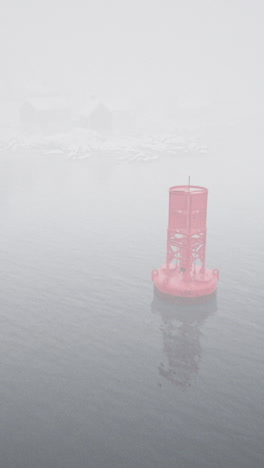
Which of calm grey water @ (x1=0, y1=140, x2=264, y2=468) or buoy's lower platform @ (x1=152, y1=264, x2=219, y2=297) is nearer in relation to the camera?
calm grey water @ (x1=0, y1=140, x2=264, y2=468)

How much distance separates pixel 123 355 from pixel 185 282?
8430mm

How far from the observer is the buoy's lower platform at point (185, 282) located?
25.4 m

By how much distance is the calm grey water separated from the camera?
1426 centimetres

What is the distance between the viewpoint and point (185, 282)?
2622cm

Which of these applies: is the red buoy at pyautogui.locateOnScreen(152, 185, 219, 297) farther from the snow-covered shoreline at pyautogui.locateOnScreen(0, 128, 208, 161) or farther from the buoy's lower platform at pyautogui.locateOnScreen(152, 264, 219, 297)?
the snow-covered shoreline at pyautogui.locateOnScreen(0, 128, 208, 161)

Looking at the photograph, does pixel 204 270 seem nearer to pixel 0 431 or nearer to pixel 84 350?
pixel 84 350

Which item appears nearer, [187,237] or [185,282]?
[187,237]

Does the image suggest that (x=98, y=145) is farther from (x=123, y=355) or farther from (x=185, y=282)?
(x=123, y=355)

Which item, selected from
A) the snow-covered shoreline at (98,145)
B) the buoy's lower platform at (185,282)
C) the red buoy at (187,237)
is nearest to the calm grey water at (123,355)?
the buoy's lower platform at (185,282)

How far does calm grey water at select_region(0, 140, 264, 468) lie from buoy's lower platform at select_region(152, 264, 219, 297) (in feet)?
3.47

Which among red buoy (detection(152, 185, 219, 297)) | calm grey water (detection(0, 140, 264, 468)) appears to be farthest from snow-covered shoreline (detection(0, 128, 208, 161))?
red buoy (detection(152, 185, 219, 297))

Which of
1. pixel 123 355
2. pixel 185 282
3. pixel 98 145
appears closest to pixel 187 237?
pixel 185 282

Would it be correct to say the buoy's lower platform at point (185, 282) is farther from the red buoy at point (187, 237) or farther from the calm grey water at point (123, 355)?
the calm grey water at point (123, 355)

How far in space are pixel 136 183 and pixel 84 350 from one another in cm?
6486
